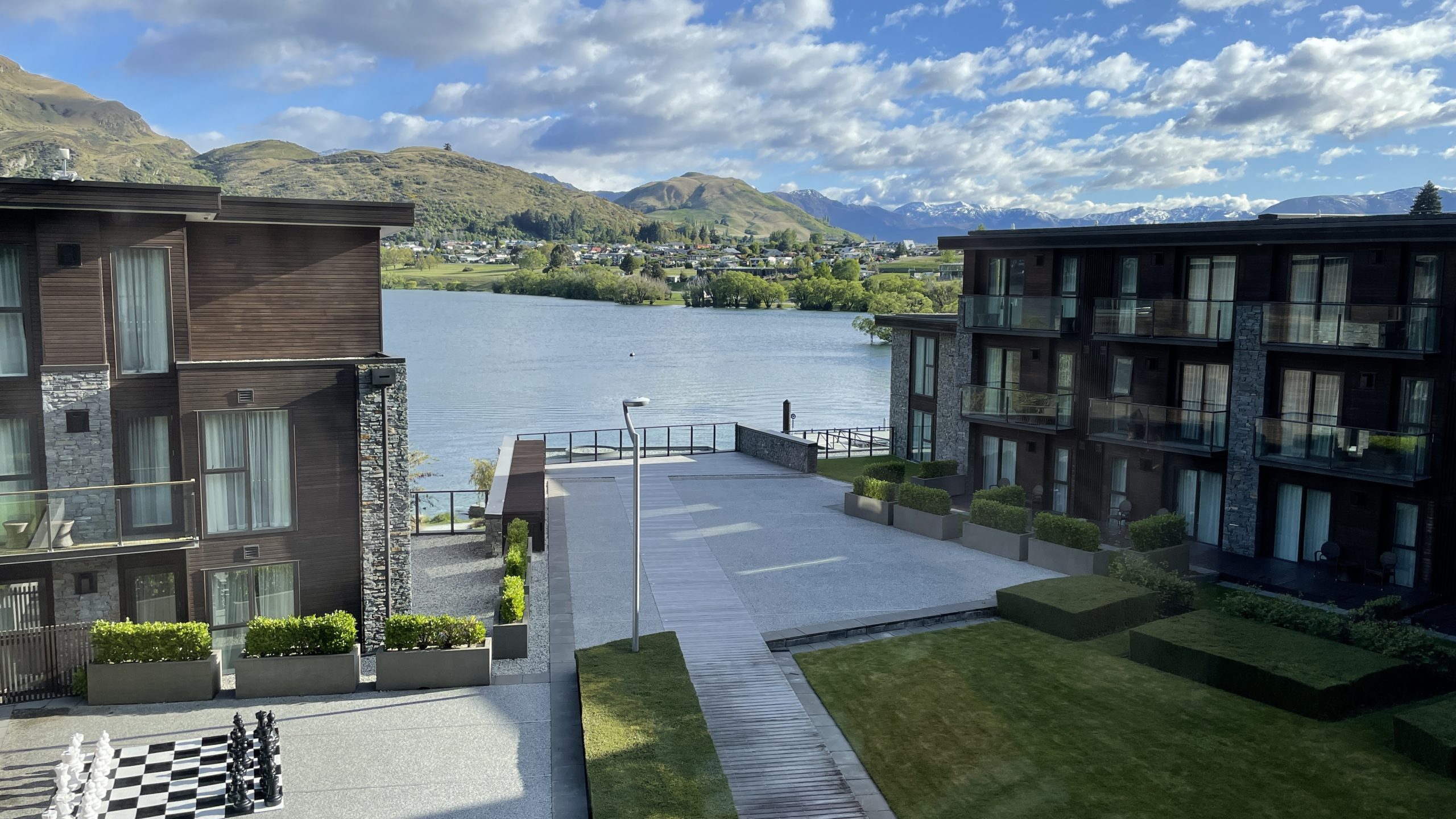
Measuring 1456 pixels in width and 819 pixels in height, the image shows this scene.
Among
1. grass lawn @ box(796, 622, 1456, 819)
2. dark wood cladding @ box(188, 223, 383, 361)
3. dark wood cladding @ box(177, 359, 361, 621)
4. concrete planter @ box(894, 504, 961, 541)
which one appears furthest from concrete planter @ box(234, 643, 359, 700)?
concrete planter @ box(894, 504, 961, 541)

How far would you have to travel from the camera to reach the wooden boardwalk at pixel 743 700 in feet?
40.2

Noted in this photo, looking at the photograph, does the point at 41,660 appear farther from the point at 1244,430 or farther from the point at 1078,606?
the point at 1244,430

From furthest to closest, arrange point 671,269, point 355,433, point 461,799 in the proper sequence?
point 671,269
point 355,433
point 461,799

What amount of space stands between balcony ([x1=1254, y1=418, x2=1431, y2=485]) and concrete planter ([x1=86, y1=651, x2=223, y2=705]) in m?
21.5

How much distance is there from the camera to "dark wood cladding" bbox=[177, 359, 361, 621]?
16.0 m

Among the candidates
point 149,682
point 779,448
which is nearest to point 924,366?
point 779,448

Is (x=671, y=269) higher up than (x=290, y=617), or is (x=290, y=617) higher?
(x=671, y=269)

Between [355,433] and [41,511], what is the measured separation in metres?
4.59

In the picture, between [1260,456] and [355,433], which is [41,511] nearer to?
[355,433]

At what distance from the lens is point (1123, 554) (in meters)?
20.9

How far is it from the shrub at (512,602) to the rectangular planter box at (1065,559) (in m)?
11.8

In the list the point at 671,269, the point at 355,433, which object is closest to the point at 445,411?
the point at 355,433

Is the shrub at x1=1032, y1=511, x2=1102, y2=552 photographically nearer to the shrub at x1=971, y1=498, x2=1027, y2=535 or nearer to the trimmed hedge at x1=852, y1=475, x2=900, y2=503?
the shrub at x1=971, y1=498, x2=1027, y2=535

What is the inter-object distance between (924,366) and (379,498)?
21.5 meters
